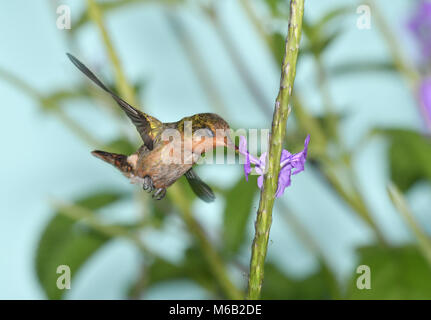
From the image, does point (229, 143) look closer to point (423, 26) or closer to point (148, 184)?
point (148, 184)

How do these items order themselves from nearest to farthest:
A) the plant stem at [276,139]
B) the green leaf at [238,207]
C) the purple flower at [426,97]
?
the plant stem at [276,139], the green leaf at [238,207], the purple flower at [426,97]

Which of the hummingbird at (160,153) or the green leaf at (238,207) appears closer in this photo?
the hummingbird at (160,153)

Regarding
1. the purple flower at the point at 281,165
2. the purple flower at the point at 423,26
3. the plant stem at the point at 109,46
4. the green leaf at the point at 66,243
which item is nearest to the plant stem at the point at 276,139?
the purple flower at the point at 281,165

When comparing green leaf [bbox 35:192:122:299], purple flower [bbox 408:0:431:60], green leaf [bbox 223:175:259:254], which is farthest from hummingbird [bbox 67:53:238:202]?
purple flower [bbox 408:0:431:60]

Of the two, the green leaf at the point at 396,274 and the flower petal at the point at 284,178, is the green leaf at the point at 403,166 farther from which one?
the flower petal at the point at 284,178

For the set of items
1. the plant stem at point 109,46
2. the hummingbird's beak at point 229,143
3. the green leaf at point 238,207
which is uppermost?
the plant stem at point 109,46
